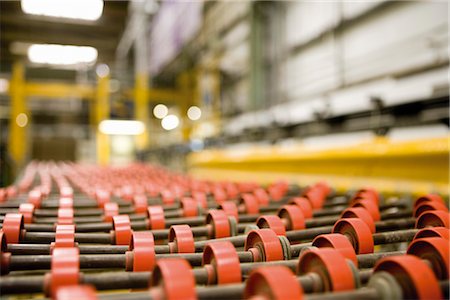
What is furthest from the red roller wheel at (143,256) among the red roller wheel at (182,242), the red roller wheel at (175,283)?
the red roller wheel at (175,283)

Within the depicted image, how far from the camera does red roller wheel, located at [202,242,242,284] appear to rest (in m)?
0.74

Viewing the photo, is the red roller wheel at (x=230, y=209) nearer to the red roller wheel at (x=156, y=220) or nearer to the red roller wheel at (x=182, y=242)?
the red roller wheel at (x=156, y=220)

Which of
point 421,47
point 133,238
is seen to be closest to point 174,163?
point 421,47

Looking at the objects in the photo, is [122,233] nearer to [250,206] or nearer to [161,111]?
[250,206]

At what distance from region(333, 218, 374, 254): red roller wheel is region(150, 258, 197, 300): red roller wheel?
468mm

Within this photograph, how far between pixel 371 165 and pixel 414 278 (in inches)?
74.5

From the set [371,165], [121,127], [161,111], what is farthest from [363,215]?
[161,111]

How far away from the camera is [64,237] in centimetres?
98

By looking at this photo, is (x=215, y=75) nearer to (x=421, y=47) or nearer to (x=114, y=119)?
(x=114, y=119)

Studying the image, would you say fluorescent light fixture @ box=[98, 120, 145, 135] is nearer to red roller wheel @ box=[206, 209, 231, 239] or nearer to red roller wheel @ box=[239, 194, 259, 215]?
red roller wheel @ box=[239, 194, 259, 215]

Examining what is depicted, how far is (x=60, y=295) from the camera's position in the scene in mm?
548

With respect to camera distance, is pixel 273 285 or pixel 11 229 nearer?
pixel 273 285

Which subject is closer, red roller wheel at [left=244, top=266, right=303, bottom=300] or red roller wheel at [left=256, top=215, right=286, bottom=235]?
red roller wheel at [left=244, top=266, right=303, bottom=300]

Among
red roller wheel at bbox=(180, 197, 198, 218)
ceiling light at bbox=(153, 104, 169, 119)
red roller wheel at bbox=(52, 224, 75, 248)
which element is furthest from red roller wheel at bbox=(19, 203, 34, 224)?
ceiling light at bbox=(153, 104, 169, 119)
